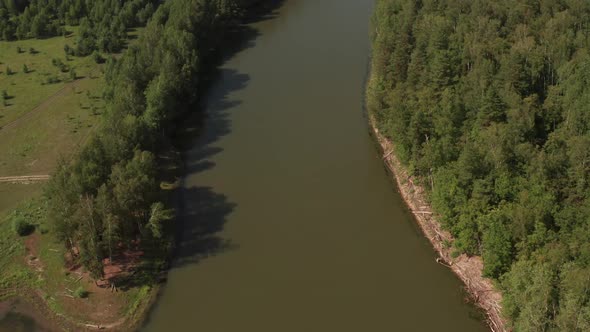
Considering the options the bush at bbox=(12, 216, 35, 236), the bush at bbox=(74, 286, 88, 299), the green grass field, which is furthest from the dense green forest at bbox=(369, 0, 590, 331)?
the bush at bbox=(12, 216, 35, 236)

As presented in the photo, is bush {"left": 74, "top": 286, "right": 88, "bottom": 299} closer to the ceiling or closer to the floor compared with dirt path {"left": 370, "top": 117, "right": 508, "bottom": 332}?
closer to the floor

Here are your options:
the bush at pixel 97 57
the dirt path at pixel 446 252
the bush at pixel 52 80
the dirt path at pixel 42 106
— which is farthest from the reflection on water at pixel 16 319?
the bush at pixel 97 57

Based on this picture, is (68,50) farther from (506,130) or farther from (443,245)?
(506,130)

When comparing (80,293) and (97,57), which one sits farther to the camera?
(97,57)

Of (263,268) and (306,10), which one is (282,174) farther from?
(306,10)

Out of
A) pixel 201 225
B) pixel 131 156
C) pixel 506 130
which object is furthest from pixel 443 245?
pixel 131 156

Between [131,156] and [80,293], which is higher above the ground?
[131,156]

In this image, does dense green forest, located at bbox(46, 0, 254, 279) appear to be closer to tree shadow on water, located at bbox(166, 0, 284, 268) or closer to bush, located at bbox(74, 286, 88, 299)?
tree shadow on water, located at bbox(166, 0, 284, 268)
